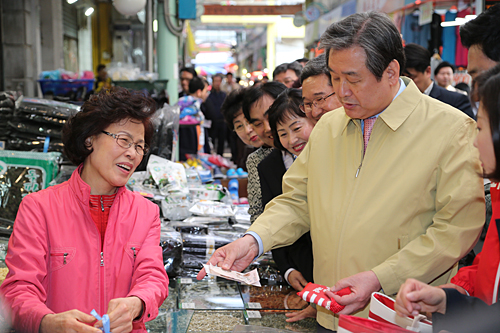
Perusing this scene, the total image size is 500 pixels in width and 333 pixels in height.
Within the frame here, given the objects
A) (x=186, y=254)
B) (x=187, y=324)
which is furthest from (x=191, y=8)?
(x=187, y=324)

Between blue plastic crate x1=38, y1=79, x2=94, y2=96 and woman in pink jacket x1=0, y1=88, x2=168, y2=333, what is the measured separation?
3.97 metres

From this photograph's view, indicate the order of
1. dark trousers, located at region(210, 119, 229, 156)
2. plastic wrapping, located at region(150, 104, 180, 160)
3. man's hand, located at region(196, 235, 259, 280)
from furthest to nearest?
dark trousers, located at region(210, 119, 229, 156), plastic wrapping, located at region(150, 104, 180, 160), man's hand, located at region(196, 235, 259, 280)

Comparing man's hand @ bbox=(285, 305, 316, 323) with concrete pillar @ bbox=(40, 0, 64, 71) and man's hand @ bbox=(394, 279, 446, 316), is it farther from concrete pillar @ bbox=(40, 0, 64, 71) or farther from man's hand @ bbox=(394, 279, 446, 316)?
concrete pillar @ bbox=(40, 0, 64, 71)

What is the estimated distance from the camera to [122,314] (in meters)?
1.58

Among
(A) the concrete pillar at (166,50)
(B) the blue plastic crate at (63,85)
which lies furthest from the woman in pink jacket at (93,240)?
(A) the concrete pillar at (166,50)

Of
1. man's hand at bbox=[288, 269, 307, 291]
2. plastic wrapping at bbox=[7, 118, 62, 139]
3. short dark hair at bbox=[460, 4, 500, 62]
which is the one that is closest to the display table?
man's hand at bbox=[288, 269, 307, 291]

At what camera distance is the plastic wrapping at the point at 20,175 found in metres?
3.01

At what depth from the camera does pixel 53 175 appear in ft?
10.6

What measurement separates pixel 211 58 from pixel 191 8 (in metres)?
41.5

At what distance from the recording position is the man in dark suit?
4.05 meters

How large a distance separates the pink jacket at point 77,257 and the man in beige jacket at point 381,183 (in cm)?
30

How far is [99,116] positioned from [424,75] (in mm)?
3101

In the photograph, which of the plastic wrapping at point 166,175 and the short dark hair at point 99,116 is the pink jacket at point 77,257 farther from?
the plastic wrapping at point 166,175

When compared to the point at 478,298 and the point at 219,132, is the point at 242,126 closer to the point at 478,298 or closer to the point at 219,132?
the point at 478,298
